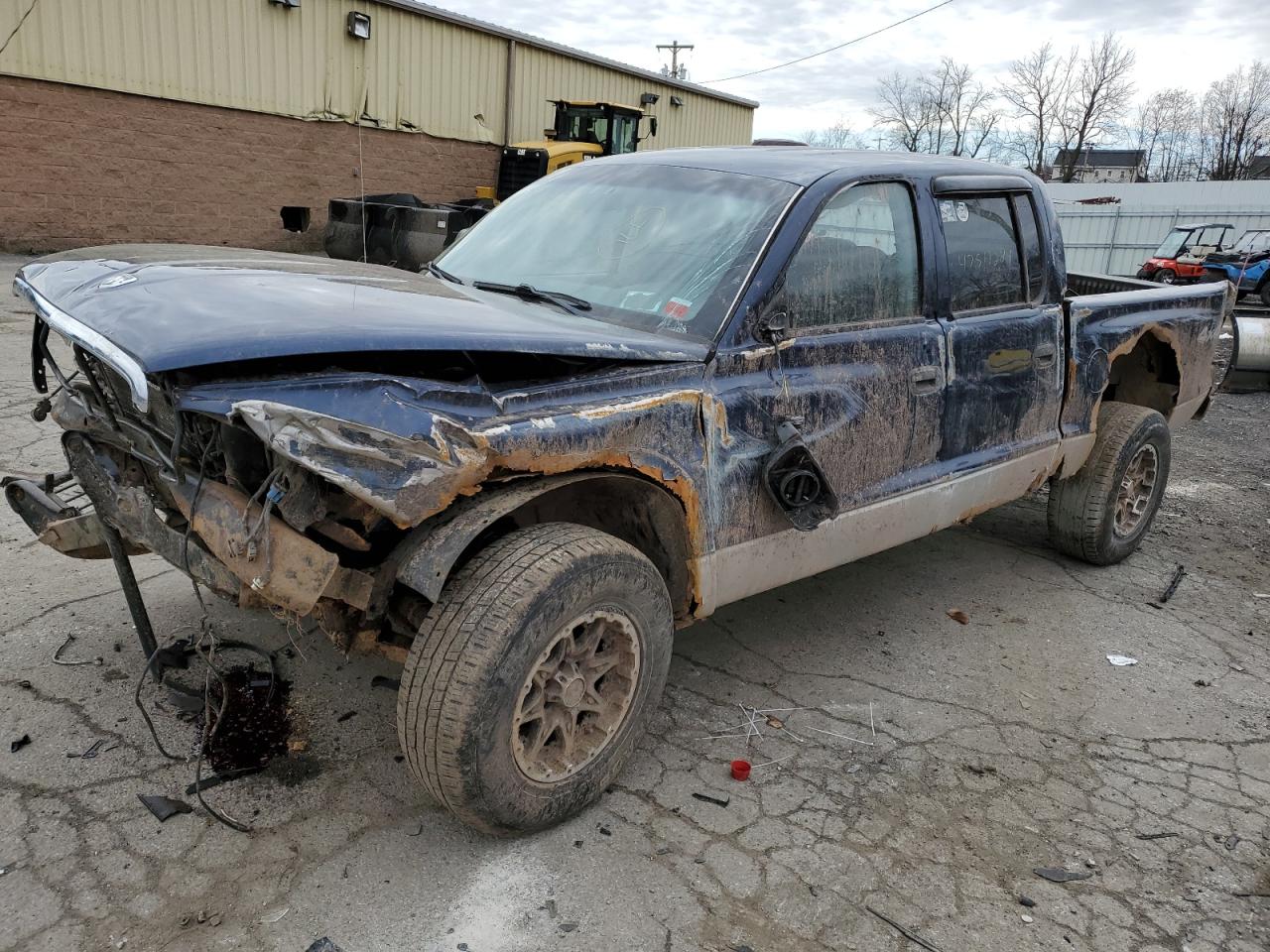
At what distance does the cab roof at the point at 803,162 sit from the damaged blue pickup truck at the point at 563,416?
0.02 meters

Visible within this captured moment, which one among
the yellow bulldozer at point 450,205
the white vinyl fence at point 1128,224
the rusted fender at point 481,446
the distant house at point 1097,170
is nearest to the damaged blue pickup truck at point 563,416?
the rusted fender at point 481,446

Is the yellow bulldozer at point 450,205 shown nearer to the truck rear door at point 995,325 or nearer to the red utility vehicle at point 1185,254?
the truck rear door at point 995,325

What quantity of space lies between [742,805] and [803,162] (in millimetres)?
2268

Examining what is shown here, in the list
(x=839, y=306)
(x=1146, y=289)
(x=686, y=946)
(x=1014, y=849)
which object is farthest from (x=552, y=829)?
(x=1146, y=289)

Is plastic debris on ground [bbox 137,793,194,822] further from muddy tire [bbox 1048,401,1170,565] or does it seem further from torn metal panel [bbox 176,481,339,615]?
muddy tire [bbox 1048,401,1170,565]

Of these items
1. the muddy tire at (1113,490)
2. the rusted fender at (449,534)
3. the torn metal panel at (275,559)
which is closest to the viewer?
the torn metal panel at (275,559)

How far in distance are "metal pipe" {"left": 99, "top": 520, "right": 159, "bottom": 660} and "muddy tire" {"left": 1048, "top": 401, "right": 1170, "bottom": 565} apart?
13.3ft

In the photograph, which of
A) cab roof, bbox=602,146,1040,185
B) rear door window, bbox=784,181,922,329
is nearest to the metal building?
cab roof, bbox=602,146,1040,185

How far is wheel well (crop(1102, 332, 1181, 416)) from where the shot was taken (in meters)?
5.19

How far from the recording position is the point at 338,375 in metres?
2.25

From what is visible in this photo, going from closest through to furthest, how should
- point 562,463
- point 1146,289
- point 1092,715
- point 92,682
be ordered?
point 562,463 → point 92,682 → point 1092,715 → point 1146,289

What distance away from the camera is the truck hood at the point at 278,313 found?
2.19 meters

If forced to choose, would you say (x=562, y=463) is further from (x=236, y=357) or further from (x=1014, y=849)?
(x=1014, y=849)

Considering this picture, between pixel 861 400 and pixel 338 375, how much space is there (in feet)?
5.99
